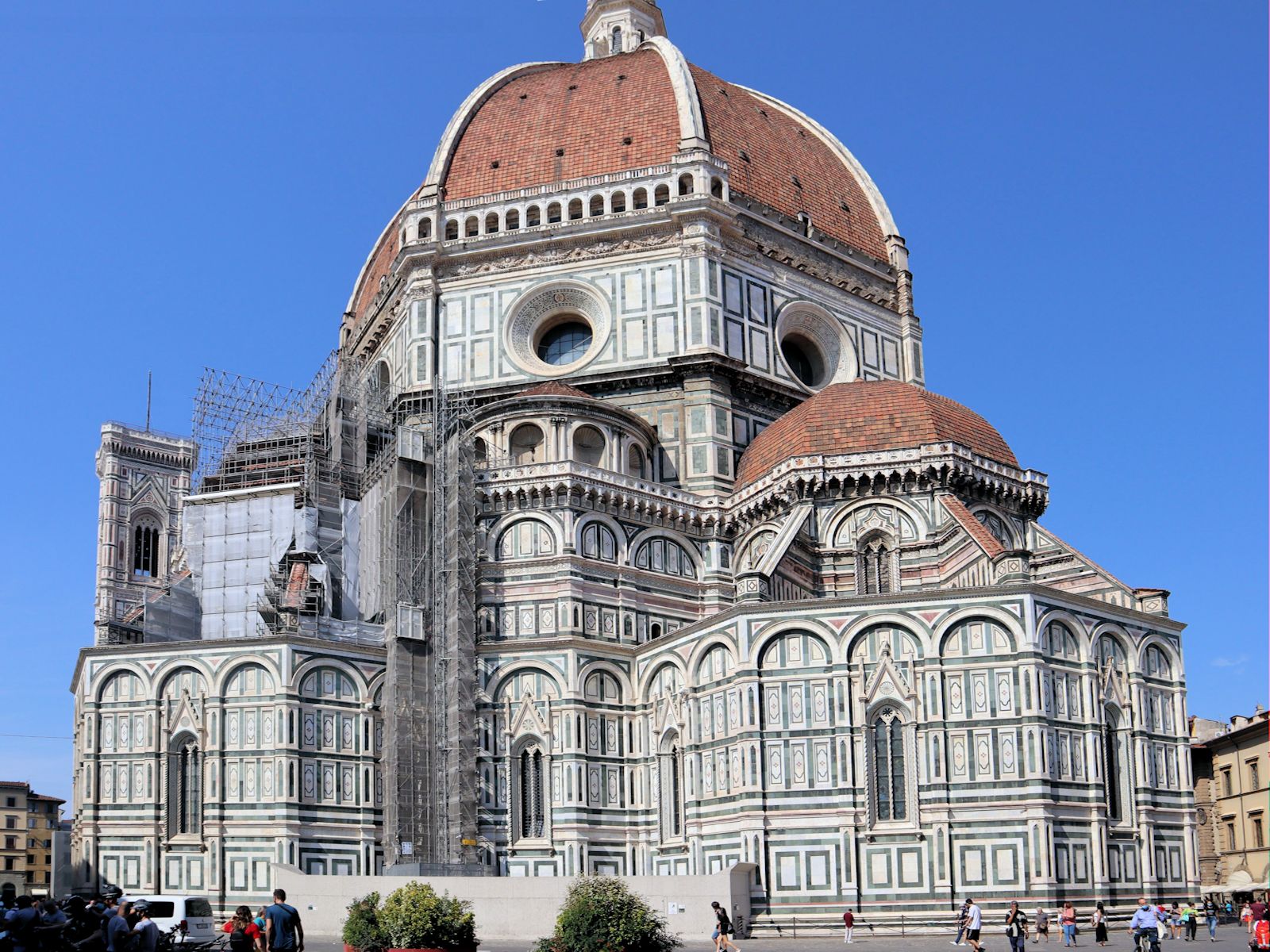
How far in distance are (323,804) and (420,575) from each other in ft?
21.8

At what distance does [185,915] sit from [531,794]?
40.6 feet

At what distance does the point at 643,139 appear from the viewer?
5322cm

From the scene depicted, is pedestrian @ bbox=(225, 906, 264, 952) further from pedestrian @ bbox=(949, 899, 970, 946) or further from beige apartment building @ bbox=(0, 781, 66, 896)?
beige apartment building @ bbox=(0, 781, 66, 896)

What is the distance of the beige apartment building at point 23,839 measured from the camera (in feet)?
286

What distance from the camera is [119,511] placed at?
8700cm

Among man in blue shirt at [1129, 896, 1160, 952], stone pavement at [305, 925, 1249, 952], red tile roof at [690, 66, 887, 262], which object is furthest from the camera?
red tile roof at [690, 66, 887, 262]

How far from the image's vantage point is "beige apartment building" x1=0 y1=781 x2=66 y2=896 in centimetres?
8731

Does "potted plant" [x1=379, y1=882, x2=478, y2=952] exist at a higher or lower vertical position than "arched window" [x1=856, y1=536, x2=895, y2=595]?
lower

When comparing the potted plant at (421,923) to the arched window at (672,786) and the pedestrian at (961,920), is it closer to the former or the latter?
the pedestrian at (961,920)

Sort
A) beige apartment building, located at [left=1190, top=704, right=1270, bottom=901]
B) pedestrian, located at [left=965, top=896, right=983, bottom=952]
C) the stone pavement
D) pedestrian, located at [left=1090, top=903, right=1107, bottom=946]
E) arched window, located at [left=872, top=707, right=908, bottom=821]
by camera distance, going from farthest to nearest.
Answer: beige apartment building, located at [left=1190, top=704, right=1270, bottom=901] < arched window, located at [left=872, top=707, right=908, bottom=821] < pedestrian, located at [left=1090, top=903, right=1107, bottom=946] < the stone pavement < pedestrian, located at [left=965, top=896, right=983, bottom=952]

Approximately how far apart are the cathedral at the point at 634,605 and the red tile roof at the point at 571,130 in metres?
0.18

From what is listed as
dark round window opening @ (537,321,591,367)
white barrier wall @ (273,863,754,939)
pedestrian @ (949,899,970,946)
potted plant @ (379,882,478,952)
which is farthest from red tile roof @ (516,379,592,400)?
potted plant @ (379,882,478,952)

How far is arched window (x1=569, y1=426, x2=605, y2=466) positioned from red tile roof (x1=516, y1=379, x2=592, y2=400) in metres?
1.00

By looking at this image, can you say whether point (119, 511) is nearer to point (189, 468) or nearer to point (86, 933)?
point (189, 468)
